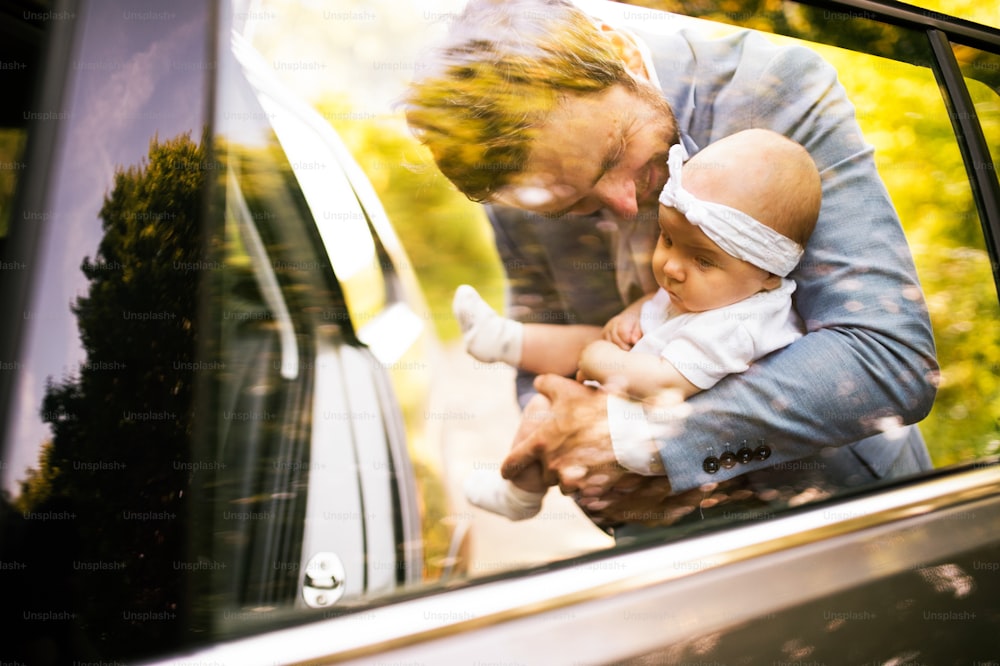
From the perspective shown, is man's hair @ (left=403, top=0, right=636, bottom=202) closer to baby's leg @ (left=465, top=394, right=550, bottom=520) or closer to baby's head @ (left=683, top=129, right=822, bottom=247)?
baby's head @ (left=683, top=129, right=822, bottom=247)

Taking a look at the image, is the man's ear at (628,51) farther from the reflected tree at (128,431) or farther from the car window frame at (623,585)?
the reflected tree at (128,431)

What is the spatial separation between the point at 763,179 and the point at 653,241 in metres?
0.24

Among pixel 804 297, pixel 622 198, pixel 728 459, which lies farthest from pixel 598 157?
pixel 728 459

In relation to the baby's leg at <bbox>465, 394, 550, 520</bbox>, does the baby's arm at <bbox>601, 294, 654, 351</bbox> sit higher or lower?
higher

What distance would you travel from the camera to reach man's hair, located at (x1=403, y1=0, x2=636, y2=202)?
48.1 inches

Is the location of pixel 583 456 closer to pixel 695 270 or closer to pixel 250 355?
pixel 695 270

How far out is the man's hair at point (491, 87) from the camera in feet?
4.00

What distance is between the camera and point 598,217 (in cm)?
131

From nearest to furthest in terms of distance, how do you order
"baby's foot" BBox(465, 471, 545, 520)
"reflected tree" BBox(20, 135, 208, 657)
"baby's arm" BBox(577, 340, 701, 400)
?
"reflected tree" BBox(20, 135, 208, 657)
"baby's foot" BBox(465, 471, 545, 520)
"baby's arm" BBox(577, 340, 701, 400)

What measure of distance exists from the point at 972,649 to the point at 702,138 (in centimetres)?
120

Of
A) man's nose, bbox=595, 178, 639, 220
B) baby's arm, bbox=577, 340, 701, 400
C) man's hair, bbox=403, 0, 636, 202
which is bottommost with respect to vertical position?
baby's arm, bbox=577, 340, 701, 400

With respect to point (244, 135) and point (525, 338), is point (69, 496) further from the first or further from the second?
point (525, 338)

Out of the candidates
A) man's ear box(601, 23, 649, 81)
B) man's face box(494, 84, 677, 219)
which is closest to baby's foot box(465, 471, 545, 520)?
man's face box(494, 84, 677, 219)

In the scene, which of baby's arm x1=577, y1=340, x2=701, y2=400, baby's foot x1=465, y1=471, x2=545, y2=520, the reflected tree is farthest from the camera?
baby's arm x1=577, y1=340, x2=701, y2=400
